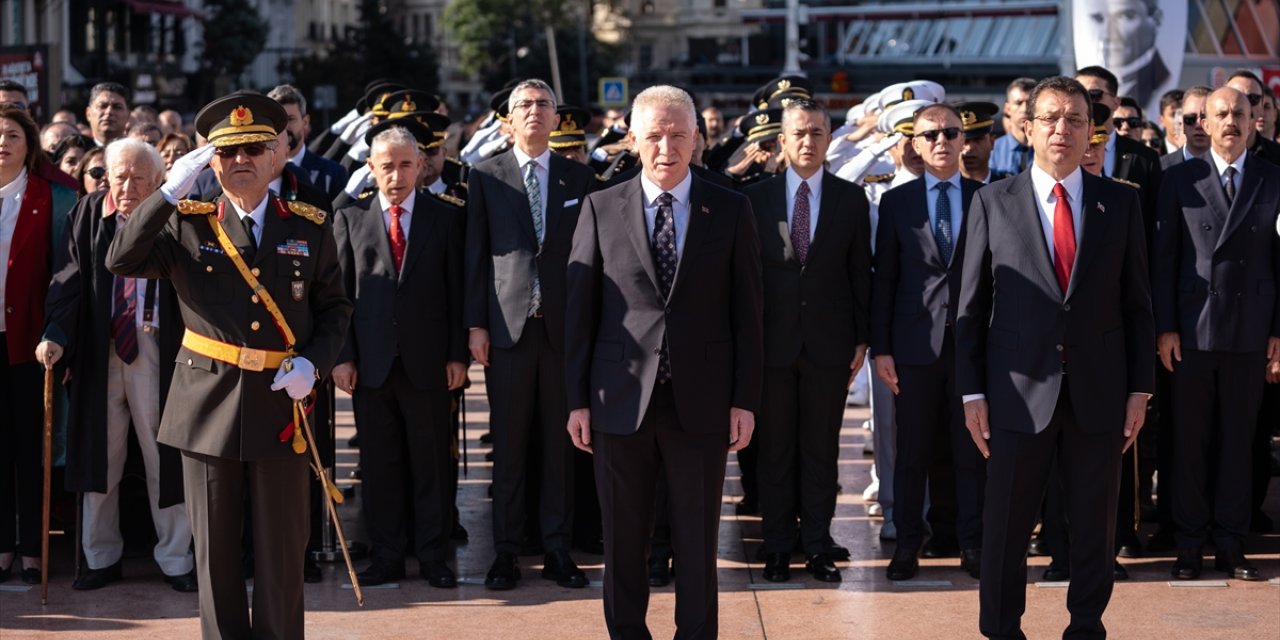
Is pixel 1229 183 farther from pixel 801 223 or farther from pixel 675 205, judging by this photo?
pixel 675 205

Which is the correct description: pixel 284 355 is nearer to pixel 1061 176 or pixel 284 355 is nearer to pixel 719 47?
pixel 1061 176

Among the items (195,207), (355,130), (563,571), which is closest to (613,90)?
(355,130)

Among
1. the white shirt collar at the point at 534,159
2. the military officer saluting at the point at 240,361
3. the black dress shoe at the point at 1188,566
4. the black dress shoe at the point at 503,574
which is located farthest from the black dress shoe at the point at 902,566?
the military officer saluting at the point at 240,361

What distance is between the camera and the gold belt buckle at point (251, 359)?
5926mm

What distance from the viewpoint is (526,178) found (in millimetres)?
8047

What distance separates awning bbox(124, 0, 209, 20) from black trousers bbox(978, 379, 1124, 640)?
47472 millimetres

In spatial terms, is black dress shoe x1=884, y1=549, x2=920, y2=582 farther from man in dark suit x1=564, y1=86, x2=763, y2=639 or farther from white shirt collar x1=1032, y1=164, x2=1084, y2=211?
white shirt collar x1=1032, y1=164, x2=1084, y2=211

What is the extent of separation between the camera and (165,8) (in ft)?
171

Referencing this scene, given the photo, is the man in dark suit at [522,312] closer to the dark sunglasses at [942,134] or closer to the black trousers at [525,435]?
the black trousers at [525,435]

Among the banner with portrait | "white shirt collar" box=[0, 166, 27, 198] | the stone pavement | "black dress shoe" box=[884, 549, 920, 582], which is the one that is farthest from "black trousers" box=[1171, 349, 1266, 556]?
the banner with portrait

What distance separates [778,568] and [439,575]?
5.16ft

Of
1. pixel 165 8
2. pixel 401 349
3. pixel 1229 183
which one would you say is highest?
pixel 165 8

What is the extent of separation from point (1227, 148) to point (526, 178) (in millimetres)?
3280

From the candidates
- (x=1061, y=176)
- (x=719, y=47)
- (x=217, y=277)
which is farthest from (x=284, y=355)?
(x=719, y=47)
